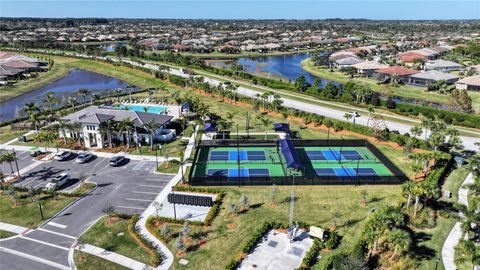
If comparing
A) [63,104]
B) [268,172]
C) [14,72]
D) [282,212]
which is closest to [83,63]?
[14,72]

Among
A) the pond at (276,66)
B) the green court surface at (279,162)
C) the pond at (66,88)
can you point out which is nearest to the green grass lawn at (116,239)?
the green court surface at (279,162)

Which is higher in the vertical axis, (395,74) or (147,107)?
(395,74)

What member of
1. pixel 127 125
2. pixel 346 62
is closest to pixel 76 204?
pixel 127 125

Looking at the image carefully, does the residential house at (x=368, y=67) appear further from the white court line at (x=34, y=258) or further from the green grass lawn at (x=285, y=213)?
the white court line at (x=34, y=258)

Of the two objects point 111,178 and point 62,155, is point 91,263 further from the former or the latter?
point 62,155

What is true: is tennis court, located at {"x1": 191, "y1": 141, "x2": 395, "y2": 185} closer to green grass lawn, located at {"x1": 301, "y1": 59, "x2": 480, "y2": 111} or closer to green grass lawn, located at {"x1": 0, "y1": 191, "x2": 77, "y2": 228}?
green grass lawn, located at {"x1": 0, "y1": 191, "x2": 77, "y2": 228}

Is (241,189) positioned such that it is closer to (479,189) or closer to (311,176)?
(311,176)
